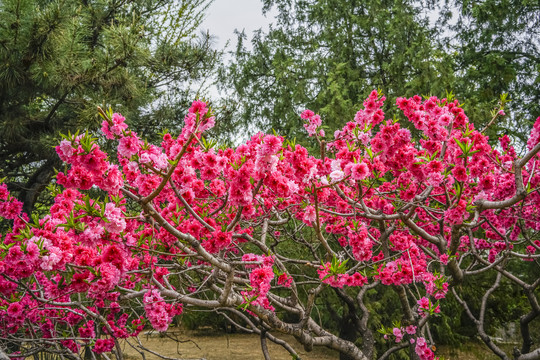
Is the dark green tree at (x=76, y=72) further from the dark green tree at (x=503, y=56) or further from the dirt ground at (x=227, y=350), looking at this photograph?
the dark green tree at (x=503, y=56)

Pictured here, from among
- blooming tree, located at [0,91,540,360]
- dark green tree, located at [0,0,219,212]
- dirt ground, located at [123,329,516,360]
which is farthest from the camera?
dirt ground, located at [123,329,516,360]

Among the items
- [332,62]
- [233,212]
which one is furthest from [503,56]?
[233,212]

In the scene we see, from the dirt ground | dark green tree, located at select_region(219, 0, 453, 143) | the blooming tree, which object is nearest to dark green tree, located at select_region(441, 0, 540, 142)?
dark green tree, located at select_region(219, 0, 453, 143)

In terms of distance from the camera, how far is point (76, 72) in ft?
16.9

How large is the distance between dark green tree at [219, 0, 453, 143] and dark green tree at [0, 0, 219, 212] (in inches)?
66.8

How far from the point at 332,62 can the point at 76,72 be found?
235 inches

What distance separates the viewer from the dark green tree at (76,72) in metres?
4.64

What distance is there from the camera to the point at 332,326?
8234 mm

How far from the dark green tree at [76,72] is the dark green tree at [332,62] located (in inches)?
66.8

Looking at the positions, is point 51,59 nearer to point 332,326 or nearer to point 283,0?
point 332,326

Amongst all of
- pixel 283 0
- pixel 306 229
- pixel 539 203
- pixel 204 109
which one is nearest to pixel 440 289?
pixel 539 203

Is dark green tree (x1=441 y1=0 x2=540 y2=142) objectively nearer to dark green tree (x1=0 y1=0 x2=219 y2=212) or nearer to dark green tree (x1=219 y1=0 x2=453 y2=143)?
dark green tree (x1=219 y1=0 x2=453 y2=143)

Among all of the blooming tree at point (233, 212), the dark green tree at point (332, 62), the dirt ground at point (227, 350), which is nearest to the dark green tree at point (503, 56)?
the dark green tree at point (332, 62)

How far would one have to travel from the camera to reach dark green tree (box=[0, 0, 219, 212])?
15.2 ft
